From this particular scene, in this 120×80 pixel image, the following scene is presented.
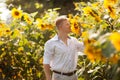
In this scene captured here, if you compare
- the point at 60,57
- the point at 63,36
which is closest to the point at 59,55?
the point at 60,57

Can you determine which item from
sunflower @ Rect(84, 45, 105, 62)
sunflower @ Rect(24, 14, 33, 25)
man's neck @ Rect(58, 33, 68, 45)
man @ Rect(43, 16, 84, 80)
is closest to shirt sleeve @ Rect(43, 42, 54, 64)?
man @ Rect(43, 16, 84, 80)

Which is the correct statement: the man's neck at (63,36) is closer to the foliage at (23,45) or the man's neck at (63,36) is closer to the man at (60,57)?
the man at (60,57)

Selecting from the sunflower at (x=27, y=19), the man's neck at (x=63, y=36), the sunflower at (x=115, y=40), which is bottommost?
the sunflower at (x=27, y=19)

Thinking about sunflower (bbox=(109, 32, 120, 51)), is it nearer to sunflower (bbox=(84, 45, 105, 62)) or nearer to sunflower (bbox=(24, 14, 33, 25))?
sunflower (bbox=(84, 45, 105, 62))

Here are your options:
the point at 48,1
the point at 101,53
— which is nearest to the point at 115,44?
the point at 101,53

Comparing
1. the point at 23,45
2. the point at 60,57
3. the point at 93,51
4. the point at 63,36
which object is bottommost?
the point at 23,45

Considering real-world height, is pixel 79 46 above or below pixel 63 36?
below

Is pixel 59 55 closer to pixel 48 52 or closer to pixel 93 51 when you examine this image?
pixel 48 52

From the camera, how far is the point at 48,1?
12688mm

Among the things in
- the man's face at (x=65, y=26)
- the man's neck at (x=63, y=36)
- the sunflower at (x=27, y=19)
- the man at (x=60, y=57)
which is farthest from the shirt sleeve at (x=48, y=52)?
the sunflower at (x=27, y=19)

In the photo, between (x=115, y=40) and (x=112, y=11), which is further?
(x=112, y=11)

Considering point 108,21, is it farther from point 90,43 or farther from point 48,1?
point 48,1

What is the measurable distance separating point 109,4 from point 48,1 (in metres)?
9.12

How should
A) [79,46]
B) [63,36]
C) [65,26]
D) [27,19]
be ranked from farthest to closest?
[27,19] → [79,46] → [63,36] → [65,26]
